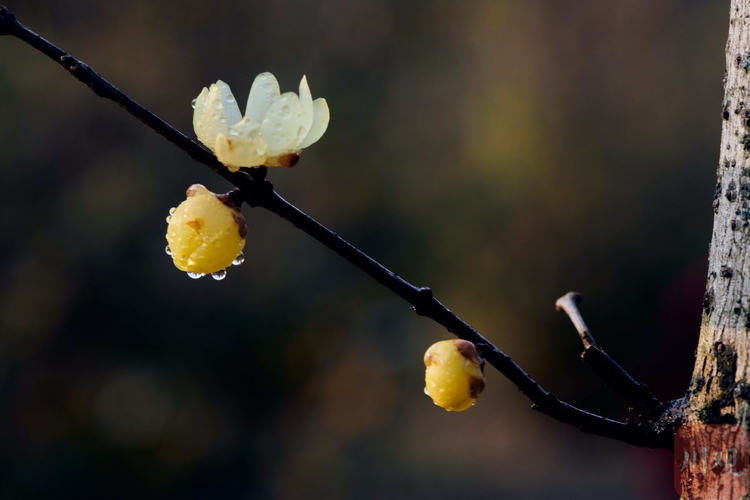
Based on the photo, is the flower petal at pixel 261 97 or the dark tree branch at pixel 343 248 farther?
the flower petal at pixel 261 97

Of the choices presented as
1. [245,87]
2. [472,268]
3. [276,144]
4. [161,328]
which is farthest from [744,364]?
[245,87]

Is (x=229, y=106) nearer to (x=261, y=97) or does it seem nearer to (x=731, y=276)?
(x=261, y=97)

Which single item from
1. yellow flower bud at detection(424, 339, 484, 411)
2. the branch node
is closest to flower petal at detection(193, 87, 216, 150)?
the branch node

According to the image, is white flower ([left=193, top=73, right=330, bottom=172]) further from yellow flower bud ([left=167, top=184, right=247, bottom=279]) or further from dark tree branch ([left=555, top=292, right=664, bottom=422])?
dark tree branch ([left=555, top=292, right=664, bottom=422])

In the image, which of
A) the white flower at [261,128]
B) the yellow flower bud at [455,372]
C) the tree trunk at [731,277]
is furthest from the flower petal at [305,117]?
the tree trunk at [731,277]

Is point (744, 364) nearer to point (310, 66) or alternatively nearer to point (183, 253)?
point (183, 253)

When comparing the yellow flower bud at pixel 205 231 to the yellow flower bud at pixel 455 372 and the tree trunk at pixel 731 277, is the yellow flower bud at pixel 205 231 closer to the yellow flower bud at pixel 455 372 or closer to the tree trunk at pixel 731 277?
the yellow flower bud at pixel 455 372

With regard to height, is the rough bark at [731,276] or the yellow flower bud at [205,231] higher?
the rough bark at [731,276]
